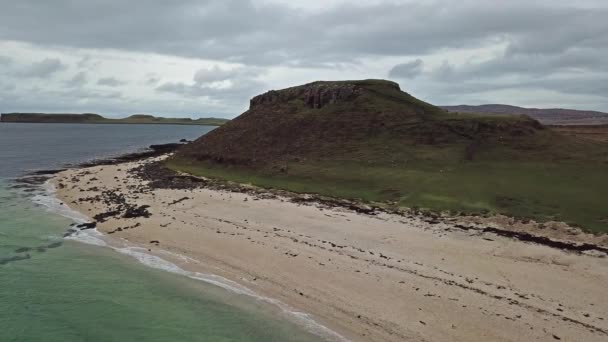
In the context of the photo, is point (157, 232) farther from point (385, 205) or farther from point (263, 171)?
point (263, 171)

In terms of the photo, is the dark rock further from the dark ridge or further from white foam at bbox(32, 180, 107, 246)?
the dark ridge

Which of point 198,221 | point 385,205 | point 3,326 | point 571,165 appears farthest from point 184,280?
point 571,165

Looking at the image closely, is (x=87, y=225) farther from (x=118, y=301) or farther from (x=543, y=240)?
(x=543, y=240)

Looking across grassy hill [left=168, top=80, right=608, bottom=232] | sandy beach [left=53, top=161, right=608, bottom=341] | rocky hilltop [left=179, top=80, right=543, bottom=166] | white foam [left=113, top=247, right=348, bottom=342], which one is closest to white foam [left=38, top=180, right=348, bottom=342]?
white foam [left=113, top=247, right=348, bottom=342]

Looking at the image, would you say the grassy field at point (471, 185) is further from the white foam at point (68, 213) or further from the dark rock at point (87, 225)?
the dark rock at point (87, 225)

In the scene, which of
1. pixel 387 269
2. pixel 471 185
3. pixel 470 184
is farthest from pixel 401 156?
pixel 387 269

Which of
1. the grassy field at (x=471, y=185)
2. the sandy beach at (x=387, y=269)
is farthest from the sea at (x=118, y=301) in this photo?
the grassy field at (x=471, y=185)
